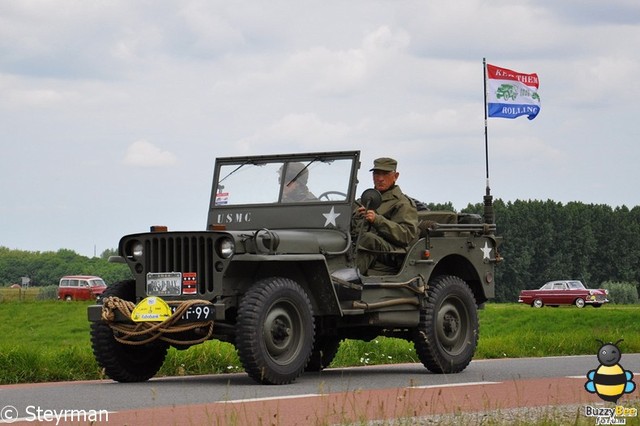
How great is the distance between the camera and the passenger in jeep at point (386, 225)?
13.7 metres

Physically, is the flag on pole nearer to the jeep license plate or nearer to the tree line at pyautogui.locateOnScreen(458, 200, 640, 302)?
the jeep license plate

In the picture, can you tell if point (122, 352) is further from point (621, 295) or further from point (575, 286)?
point (621, 295)

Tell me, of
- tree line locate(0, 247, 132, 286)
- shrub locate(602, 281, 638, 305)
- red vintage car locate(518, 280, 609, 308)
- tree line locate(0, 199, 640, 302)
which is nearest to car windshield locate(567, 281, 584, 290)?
red vintage car locate(518, 280, 609, 308)

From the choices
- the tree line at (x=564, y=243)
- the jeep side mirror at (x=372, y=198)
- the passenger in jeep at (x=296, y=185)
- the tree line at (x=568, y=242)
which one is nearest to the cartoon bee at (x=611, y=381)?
the jeep side mirror at (x=372, y=198)

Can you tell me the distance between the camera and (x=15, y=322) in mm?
53312

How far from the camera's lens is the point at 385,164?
14.4 m

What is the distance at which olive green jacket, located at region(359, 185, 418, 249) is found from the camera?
45.2 feet

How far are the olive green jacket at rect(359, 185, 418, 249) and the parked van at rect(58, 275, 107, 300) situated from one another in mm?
70261

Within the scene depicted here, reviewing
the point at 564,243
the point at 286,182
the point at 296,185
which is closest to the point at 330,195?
the point at 296,185

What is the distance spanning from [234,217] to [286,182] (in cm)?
69

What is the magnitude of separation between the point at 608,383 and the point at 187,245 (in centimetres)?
467

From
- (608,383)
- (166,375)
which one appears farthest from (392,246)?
(608,383)

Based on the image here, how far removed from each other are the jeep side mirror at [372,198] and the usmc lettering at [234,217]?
1.50 m

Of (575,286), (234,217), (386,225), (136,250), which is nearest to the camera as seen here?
(136,250)
